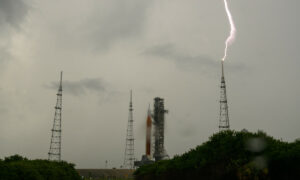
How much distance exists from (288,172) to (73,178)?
99.4 ft

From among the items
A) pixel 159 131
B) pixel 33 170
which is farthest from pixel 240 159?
pixel 159 131

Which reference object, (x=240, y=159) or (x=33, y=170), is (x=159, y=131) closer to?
(x=33, y=170)

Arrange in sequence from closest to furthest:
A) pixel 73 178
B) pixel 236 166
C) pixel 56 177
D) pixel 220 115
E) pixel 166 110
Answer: pixel 236 166 → pixel 56 177 → pixel 73 178 → pixel 220 115 → pixel 166 110

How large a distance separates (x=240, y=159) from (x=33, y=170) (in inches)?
800

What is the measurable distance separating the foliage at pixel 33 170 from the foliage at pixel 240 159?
1389cm

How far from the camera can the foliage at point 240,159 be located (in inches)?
957

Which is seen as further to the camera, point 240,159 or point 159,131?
point 159,131

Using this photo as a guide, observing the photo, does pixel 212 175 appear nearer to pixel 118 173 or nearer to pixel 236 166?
pixel 236 166

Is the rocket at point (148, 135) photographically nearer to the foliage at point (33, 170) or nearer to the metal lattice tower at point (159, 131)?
the metal lattice tower at point (159, 131)

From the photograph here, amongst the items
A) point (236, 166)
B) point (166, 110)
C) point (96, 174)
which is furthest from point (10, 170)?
point (96, 174)

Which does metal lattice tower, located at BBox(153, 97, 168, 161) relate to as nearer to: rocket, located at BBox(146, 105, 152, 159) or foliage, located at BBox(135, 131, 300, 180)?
rocket, located at BBox(146, 105, 152, 159)

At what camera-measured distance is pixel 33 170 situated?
36.0 m

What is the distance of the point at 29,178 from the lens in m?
35.0

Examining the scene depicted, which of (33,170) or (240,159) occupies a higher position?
(240,159)
